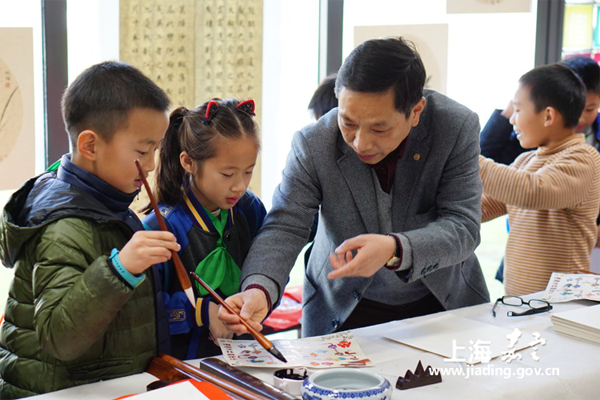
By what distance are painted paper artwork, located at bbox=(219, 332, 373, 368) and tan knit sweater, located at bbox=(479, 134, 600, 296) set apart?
1.08 m

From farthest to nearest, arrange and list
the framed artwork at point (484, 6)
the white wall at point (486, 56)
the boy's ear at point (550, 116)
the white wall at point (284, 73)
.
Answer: the white wall at point (486, 56), the framed artwork at point (484, 6), the white wall at point (284, 73), the boy's ear at point (550, 116)

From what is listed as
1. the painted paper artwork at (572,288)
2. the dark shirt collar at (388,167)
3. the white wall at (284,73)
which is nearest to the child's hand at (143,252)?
the dark shirt collar at (388,167)

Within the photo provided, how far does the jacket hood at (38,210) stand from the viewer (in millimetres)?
1363

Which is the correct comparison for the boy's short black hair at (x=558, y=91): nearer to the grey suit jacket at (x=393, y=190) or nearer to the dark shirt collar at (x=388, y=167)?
the grey suit jacket at (x=393, y=190)

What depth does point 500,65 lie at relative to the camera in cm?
463

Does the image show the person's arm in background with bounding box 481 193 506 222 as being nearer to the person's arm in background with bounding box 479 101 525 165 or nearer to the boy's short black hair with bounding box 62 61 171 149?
the person's arm in background with bounding box 479 101 525 165

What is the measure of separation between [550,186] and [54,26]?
6.64ft

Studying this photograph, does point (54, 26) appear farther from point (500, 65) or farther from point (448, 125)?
point (500, 65)

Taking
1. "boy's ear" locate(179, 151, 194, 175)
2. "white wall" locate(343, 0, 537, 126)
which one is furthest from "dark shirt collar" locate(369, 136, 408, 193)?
"white wall" locate(343, 0, 537, 126)

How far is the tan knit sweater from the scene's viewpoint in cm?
236

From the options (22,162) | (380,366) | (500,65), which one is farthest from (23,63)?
(500,65)

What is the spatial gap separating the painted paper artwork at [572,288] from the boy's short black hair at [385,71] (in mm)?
769

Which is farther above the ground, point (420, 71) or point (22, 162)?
point (420, 71)

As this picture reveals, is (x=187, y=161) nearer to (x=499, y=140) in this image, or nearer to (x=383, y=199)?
(x=383, y=199)
